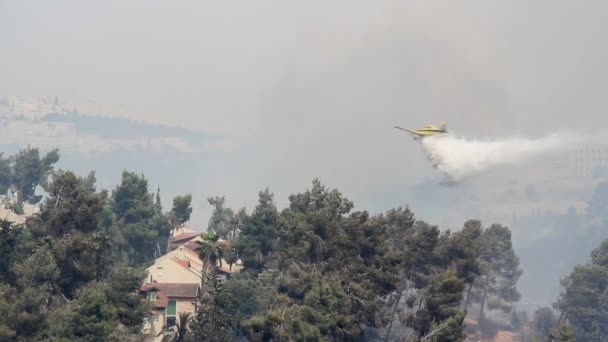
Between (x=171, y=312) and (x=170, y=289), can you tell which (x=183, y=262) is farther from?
(x=171, y=312)

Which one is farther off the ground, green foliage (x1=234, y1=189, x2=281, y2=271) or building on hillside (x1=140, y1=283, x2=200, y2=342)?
green foliage (x1=234, y1=189, x2=281, y2=271)

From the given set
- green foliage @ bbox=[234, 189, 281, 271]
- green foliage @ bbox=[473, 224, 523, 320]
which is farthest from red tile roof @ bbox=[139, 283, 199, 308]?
green foliage @ bbox=[473, 224, 523, 320]

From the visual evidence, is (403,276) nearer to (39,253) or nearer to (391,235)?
(391,235)

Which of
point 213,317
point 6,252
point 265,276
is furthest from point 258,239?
point 6,252

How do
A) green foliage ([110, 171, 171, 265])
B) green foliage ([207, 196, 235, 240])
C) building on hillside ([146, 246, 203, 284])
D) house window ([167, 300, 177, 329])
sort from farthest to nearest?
green foliage ([207, 196, 235, 240]) < green foliage ([110, 171, 171, 265]) < building on hillside ([146, 246, 203, 284]) < house window ([167, 300, 177, 329])

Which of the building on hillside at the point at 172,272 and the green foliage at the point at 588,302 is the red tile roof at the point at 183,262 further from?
the green foliage at the point at 588,302

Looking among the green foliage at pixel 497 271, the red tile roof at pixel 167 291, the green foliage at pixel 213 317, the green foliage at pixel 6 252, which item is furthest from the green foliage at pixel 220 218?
the green foliage at pixel 213 317

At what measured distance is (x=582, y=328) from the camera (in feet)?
470

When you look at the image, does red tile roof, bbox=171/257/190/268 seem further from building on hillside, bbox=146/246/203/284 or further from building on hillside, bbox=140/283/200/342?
building on hillside, bbox=140/283/200/342

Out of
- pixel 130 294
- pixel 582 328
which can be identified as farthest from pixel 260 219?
pixel 582 328

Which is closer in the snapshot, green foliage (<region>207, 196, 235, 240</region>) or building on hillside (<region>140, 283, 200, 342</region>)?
building on hillside (<region>140, 283, 200, 342</region>)

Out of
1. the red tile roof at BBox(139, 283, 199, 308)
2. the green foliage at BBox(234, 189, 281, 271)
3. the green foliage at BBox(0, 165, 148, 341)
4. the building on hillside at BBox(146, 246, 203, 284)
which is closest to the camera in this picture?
the green foliage at BBox(0, 165, 148, 341)

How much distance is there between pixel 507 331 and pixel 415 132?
79.5 m

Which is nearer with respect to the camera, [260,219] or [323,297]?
[323,297]
